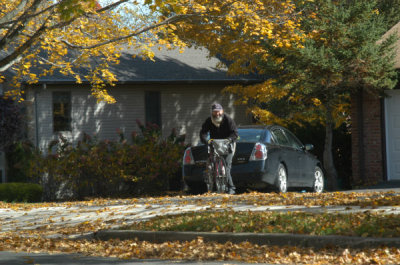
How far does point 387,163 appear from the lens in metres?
19.1

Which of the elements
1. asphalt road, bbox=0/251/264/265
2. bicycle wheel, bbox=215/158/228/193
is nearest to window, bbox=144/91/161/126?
bicycle wheel, bbox=215/158/228/193

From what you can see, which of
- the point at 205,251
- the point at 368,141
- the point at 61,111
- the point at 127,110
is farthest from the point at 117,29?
the point at 205,251

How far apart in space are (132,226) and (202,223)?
1173 millimetres

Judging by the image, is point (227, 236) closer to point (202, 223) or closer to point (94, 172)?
point (202, 223)

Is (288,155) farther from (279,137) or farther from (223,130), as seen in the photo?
(223,130)

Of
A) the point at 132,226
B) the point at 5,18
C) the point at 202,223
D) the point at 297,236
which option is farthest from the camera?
the point at 5,18

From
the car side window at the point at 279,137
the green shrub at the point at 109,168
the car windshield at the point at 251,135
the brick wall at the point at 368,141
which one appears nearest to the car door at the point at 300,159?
the car side window at the point at 279,137

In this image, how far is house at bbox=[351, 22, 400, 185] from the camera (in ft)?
62.2

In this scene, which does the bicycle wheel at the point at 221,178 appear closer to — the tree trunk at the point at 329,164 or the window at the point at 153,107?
the tree trunk at the point at 329,164

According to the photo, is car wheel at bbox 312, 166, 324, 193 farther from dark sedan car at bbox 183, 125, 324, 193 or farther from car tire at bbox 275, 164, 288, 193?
car tire at bbox 275, 164, 288, 193

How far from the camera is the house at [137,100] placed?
24.4 metres

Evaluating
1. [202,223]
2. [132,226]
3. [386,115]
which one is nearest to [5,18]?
[132,226]

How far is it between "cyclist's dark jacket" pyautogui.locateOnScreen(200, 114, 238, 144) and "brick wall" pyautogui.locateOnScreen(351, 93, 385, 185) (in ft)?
19.6

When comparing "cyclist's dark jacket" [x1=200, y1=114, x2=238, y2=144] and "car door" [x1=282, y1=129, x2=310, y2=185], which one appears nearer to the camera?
"cyclist's dark jacket" [x1=200, y1=114, x2=238, y2=144]
